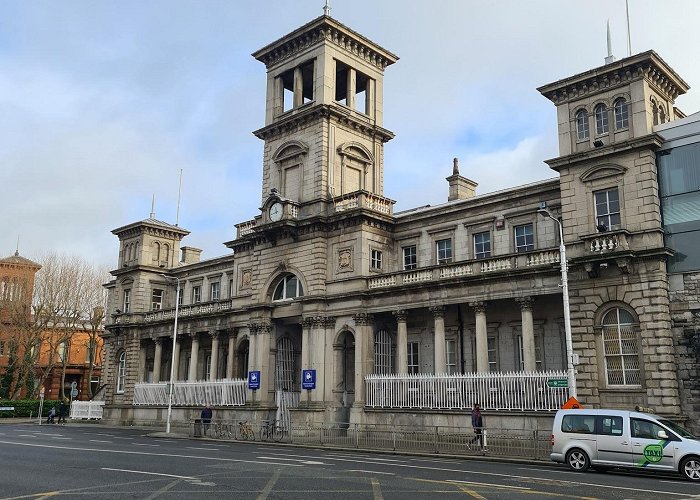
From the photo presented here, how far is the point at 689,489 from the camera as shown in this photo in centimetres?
→ 1520

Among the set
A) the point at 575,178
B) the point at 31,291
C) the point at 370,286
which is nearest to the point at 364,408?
the point at 370,286

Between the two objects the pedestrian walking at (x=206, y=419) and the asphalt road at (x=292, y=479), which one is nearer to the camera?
the asphalt road at (x=292, y=479)

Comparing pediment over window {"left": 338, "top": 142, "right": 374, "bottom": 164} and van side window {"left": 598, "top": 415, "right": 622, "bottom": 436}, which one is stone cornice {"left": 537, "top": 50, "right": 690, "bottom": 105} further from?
van side window {"left": 598, "top": 415, "right": 622, "bottom": 436}

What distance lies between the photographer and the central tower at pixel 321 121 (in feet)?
132

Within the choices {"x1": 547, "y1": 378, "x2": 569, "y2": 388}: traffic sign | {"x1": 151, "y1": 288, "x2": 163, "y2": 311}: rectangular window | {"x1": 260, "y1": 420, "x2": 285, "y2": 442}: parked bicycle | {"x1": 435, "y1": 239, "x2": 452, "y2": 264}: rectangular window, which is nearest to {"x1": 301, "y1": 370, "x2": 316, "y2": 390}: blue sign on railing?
{"x1": 260, "y1": 420, "x2": 285, "y2": 442}: parked bicycle

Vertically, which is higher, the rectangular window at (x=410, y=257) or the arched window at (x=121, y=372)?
the rectangular window at (x=410, y=257)

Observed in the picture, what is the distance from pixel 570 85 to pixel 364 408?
1862 centimetres

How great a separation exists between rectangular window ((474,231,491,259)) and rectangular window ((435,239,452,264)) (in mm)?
1633

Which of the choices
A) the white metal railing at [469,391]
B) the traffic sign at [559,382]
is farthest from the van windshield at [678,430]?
the white metal railing at [469,391]

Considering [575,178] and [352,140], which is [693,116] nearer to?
[575,178]

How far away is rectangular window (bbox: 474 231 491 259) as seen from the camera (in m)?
35.6

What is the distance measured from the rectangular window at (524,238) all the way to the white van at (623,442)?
14.6 metres

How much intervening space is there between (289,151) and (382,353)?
14.1 meters

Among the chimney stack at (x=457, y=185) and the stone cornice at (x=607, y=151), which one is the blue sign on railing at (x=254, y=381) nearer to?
the chimney stack at (x=457, y=185)
